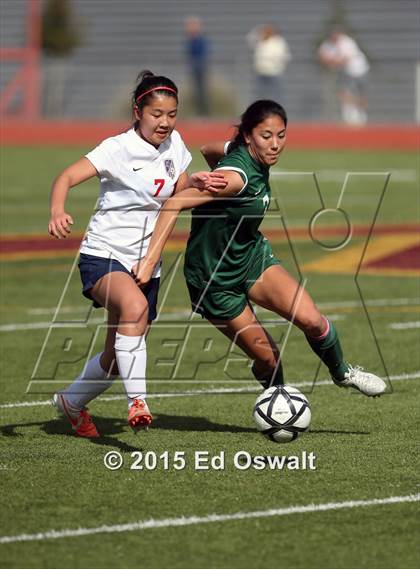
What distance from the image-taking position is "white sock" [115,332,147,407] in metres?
6.62

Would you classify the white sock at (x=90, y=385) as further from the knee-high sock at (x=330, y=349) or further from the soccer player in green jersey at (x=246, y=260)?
the knee-high sock at (x=330, y=349)

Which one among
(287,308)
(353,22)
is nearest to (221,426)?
(287,308)

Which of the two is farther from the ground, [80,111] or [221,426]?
[221,426]

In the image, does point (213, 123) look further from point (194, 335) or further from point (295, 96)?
point (194, 335)

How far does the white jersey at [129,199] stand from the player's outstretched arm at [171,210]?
0.16 metres

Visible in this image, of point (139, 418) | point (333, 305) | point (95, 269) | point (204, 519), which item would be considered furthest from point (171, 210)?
point (333, 305)

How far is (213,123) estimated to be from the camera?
3319 centimetres

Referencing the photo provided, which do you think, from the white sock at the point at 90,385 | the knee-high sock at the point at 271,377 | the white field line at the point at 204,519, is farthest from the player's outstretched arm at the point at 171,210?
the white field line at the point at 204,519

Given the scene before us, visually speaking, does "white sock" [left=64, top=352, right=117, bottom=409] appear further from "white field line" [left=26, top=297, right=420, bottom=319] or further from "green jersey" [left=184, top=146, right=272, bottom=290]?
"white field line" [left=26, top=297, right=420, bottom=319]

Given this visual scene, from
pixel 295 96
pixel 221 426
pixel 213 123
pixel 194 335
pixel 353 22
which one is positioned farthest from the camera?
pixel 353 22

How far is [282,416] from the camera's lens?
270 inches

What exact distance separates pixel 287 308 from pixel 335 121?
90.1 feet

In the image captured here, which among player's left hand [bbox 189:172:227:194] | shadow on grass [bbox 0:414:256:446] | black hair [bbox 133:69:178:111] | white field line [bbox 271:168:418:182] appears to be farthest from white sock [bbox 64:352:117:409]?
white field line [bbox 271:168:418:182]

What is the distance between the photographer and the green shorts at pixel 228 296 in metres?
7.12
